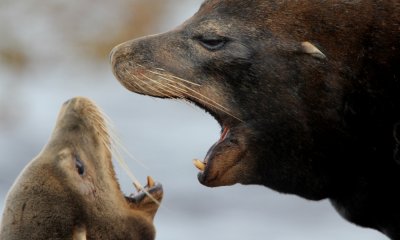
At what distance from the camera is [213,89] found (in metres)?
8.06

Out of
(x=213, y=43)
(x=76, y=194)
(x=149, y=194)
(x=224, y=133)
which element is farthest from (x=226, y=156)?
(x=76, y=194)

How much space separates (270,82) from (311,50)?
0.31 meters

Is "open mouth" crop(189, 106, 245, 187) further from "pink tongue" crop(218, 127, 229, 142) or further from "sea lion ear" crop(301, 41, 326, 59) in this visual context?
A: "sea lion ear" crop(301, 41, 326, 59)

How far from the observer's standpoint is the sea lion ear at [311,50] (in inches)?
313

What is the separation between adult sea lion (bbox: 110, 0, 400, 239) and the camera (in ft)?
26.2

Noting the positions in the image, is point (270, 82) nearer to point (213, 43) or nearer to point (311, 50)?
point (311, 50)

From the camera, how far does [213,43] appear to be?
8141 mm

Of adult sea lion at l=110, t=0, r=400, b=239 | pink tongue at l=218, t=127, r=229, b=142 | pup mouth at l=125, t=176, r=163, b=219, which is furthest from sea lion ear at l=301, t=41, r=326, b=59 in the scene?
pup mouth at l=125, t=176, r=163, b=219

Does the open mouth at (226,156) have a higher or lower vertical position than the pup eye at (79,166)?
lower

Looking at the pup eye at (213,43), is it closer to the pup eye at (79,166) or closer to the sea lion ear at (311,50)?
the sea lion ear at (311,50)

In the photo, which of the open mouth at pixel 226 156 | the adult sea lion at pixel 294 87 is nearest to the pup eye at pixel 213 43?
the adult sea lion at pixel 294 87

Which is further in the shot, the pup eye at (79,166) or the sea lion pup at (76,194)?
the pup eye at (79,166)

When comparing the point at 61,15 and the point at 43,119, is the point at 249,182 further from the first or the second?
the point at 61,15

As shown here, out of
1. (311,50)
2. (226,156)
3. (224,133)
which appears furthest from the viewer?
(224,133)
